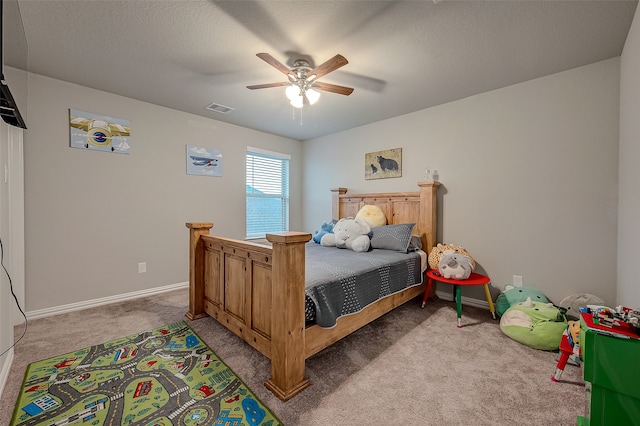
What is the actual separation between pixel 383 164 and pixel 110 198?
3.46m

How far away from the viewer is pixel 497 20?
1785 millimetres

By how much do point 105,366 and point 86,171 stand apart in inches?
83.7

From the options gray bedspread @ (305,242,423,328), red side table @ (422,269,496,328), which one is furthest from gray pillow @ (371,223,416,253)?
red side table @ (422,269,496,328)

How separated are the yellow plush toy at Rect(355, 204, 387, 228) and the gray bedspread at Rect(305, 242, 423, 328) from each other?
59 cm

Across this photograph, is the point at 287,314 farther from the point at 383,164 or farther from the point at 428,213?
the point at 383,164

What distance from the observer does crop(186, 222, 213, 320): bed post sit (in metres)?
2.56

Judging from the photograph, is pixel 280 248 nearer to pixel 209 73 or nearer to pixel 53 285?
pixel 209 73

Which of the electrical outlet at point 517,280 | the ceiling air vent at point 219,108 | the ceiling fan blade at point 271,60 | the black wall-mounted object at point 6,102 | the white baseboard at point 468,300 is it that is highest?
the ceiling air vent at point 219,108

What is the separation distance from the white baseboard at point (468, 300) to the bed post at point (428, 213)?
58cm

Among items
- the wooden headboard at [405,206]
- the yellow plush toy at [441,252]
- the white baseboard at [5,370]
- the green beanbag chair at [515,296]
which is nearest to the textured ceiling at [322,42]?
the wooden headboard at [405,206]

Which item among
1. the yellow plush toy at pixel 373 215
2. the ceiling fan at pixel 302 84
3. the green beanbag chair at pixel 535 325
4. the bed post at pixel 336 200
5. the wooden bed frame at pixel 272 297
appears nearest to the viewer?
the wooden bed frame at pixel 272 297

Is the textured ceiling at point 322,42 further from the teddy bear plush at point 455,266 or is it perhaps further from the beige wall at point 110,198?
the teddy bear plush at point 455,266

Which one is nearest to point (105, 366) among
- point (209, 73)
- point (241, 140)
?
point (209, 73)

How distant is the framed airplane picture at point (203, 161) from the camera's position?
362 cm
